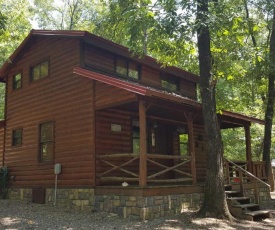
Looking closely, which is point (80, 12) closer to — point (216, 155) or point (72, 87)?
point (72, 87)

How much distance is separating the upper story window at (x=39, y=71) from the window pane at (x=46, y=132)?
2167 mm

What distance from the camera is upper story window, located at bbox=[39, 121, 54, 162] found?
1265 centimetres

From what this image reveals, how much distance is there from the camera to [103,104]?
1050 centimetres

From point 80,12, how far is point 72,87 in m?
21.7

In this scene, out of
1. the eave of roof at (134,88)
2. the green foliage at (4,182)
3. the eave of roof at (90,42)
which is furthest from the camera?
the green foliage at (4,182)

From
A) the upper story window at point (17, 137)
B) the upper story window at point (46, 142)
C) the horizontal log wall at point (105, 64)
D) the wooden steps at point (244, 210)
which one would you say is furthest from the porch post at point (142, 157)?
the upper story window at point (17, 137)

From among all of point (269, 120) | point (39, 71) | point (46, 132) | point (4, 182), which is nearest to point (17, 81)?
point (39, 71)

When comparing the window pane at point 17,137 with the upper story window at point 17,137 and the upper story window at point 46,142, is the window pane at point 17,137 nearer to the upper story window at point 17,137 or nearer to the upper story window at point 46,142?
the upper story window at point 17,137

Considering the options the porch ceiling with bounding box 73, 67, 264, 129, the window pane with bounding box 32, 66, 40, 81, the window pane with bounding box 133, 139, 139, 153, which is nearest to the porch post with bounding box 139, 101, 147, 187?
the porch ceiling with bounding box 73, 67, 264, 129

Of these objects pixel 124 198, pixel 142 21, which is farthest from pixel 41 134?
pixel 142 21

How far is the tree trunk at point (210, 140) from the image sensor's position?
356 inches

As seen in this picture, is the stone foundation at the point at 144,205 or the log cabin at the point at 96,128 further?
the log cabin at the point at 96,128

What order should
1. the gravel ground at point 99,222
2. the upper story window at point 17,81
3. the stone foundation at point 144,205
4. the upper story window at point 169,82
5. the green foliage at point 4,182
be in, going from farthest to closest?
the upper story window at point 169,82, the upper story window at point 17,81, the green foliage at point 4,182, the stone foundation at point 144,205, the gravel ground at point 99,222

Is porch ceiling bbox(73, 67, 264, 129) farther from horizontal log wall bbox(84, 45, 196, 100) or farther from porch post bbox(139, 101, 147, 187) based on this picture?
horizontal log wall bbox(84, 45, 196, 100)
